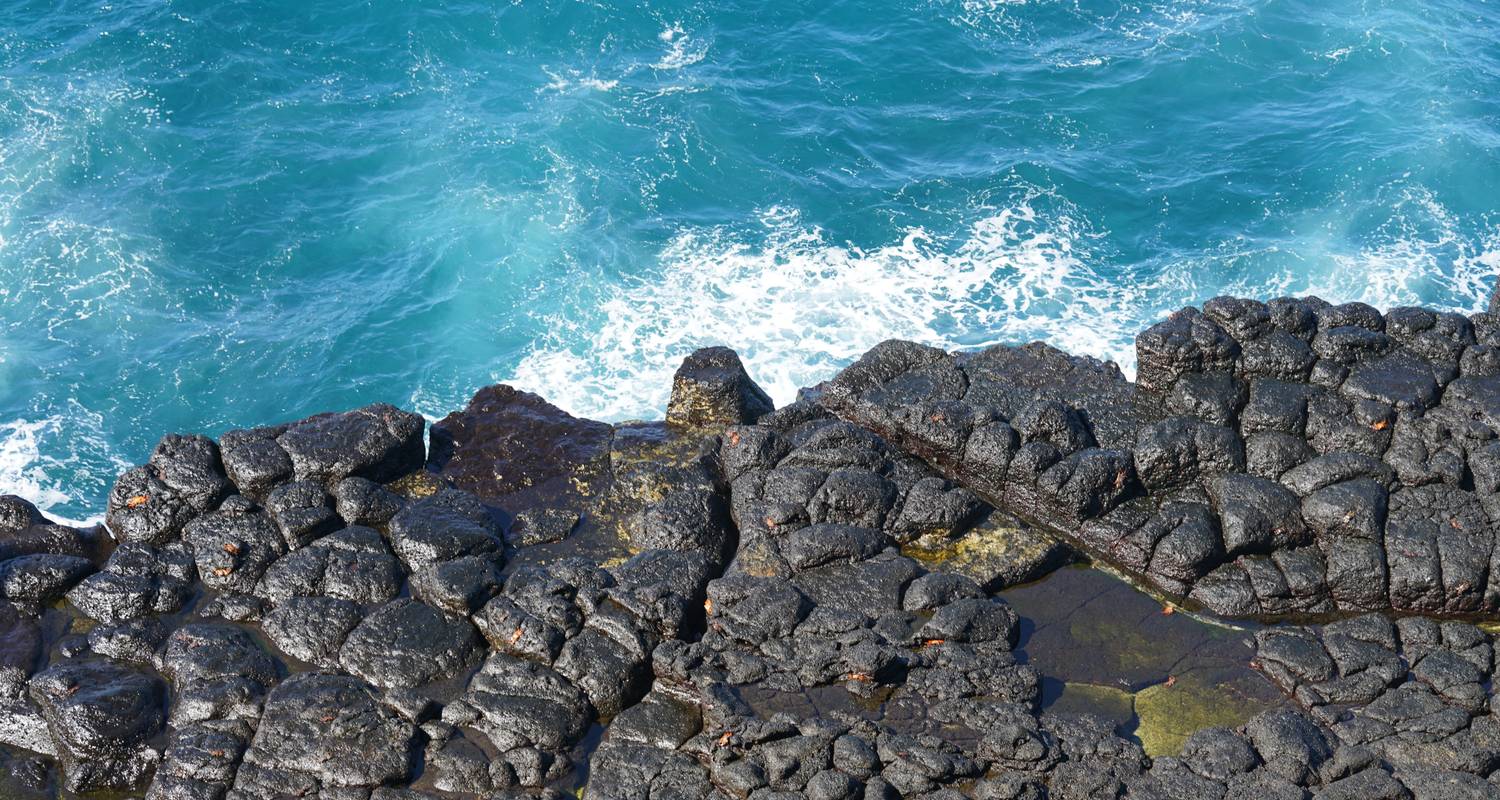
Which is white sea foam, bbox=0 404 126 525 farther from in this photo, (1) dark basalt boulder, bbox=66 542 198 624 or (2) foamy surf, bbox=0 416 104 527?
(1) dark basalt boulder, bbox=66 542 198 624

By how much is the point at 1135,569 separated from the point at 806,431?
23.9 ft

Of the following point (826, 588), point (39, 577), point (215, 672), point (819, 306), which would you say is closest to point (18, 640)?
point (39, 577)

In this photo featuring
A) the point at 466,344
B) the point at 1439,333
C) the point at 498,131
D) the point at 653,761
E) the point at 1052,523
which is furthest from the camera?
the point at 498,131

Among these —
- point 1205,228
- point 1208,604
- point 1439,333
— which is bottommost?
point 1205,228

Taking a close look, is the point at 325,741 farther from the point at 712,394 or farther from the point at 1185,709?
the point at 1185,709

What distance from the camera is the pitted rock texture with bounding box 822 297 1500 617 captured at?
77.6 feet

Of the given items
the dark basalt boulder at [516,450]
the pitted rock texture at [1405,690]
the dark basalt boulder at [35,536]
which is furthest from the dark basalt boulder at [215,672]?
the pitted rock texture at [1405,690]

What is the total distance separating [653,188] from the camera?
47438mm

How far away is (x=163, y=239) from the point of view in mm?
43812

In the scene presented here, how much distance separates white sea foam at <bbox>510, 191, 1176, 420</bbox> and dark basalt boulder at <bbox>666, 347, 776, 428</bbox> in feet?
31.2

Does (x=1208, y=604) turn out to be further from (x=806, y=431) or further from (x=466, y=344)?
(x=466, y=344)

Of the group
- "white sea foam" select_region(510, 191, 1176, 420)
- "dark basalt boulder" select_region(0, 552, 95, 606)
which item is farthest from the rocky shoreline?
"white sea foam" select_region(510, 191, 1176, 420)

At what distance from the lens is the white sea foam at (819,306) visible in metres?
39.8

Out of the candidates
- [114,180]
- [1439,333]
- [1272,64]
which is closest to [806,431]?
[1439,333]
